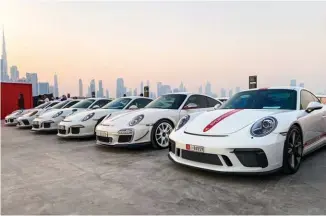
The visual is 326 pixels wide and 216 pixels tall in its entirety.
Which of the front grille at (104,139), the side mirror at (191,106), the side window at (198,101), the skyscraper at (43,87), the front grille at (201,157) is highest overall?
the skyscraper at (43,87)

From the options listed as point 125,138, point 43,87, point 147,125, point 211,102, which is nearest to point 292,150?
point 147,125

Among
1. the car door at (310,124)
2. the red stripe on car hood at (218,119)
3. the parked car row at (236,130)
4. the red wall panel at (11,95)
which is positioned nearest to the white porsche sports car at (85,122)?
the parked car row at (236,130)

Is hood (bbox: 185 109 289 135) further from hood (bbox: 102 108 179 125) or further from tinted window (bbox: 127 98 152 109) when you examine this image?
tinted window (bbox: 127 98 152 109)

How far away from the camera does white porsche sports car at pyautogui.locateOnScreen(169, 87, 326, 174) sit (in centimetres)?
302

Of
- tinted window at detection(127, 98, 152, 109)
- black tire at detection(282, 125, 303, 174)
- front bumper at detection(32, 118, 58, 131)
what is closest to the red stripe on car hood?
black tire at detection(282, 125, 303, 174)

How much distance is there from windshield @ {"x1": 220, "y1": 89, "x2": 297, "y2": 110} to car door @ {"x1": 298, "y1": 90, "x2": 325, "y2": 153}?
0.63 ft

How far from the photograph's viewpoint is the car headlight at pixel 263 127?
313 centimetres

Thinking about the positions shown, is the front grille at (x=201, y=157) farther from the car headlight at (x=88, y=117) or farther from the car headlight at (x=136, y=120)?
the car headlight at (x=88, y=117)

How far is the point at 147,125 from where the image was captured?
5113mm

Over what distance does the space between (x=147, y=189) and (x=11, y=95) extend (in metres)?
17.6

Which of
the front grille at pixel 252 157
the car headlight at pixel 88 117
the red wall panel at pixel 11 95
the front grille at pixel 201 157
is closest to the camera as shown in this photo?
the front grille at pixel 252 157

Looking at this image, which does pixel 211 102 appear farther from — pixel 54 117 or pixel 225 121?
pixel 54 117

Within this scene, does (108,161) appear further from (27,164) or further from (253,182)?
(253,182)

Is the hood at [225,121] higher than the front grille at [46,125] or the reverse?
higher
